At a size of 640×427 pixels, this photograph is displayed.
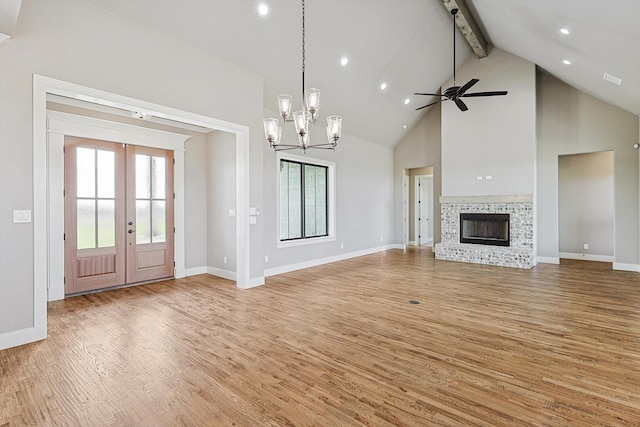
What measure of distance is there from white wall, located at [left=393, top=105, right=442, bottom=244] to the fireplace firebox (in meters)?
1.20

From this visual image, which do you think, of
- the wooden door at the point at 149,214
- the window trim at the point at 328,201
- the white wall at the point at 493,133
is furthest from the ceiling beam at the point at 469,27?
the wooden door at the point at 149,214

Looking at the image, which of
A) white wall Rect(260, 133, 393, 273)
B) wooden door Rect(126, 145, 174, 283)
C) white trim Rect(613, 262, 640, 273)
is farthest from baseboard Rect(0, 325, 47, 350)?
white trim Rect(613, 262, 640, 273)

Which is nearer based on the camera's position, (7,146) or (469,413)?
(469,413)

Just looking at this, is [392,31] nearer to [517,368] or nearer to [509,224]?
[509,224]

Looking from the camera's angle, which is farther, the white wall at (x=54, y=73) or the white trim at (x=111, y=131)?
the white trim at (x=111, y=131)

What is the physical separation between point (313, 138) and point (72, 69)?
448 centimetres

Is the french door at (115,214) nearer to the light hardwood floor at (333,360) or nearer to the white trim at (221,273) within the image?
the light hardwood floor at (333,360)

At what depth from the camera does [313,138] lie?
23.0 ft

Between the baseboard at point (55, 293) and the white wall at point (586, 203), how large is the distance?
10601mm

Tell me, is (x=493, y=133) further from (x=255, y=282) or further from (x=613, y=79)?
(x=255, y=282)

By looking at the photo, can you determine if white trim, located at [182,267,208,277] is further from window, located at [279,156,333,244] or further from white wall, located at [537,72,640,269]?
white wall, located at [537,72,640,269]

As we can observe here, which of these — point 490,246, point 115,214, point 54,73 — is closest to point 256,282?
point 115,214

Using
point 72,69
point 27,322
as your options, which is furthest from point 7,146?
point 27,322

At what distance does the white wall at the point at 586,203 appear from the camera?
290 inches
